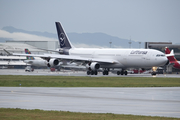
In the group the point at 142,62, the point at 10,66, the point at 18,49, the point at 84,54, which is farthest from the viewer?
the point at 18,49

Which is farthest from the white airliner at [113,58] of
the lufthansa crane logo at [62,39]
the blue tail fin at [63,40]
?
the lufthansa crane logo at [62,39]

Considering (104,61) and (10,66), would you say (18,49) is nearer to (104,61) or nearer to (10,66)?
(10,66)

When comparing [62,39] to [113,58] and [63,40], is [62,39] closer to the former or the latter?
[63,40]

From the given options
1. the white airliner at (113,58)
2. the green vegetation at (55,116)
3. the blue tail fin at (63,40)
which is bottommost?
the green vegetation at (55,116)

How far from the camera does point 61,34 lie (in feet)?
267

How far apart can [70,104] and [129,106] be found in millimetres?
3386

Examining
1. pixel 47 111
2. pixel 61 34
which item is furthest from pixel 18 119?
pixel 61 34

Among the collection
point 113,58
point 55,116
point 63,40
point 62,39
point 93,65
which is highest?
point 62,39

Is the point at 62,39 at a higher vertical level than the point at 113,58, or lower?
higher

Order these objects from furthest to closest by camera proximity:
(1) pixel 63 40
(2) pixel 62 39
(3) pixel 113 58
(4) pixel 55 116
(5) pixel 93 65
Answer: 1. (2) pixel 62 39
2. (1) pixel 63 40
3. (3) pixel 113 58
4. (5) pixel 93 65
5. (4) pixel 55 116

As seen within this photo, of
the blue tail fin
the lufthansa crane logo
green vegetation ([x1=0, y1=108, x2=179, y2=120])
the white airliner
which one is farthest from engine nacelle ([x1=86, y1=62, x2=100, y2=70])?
green vegetation ([x1=0, y1=108, x2=179, y2=120])

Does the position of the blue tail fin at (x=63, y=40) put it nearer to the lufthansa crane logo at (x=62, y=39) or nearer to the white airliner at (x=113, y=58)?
the lufthansa crane logo at (x=62, y=39)

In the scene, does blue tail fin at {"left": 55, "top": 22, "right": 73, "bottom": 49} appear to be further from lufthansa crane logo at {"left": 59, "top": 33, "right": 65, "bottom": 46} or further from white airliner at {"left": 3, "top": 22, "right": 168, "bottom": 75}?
white airliner at {"left": 3, "top": 22, "right": 168, "bottom": 75}

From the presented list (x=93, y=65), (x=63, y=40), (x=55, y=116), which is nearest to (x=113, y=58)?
(x=93, y=65)
